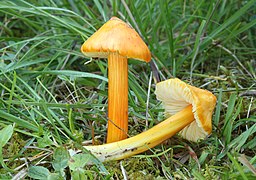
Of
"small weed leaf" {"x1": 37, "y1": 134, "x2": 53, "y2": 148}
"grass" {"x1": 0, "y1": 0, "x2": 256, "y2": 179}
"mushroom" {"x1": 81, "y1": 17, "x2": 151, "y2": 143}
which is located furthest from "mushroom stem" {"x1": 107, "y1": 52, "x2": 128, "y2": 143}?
"small weed leaf" {"x1": 37, "y1": 134, "x2": 53, "y2": 148}

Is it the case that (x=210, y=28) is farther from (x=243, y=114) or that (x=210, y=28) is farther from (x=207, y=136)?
(x=207, y=136)

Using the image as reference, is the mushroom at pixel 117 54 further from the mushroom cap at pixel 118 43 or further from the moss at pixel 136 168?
the moss at pixel 136 168

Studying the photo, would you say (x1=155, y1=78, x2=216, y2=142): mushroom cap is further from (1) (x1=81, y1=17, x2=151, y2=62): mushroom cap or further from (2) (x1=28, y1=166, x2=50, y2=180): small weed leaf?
(2) (x1=28, y1=166, x2=50, y2=180): small weed leaf

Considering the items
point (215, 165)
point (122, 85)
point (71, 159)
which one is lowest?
point (215, 165)

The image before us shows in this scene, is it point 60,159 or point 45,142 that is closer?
point 60,159

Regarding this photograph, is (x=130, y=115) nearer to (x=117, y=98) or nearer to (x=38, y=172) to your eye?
(x=117, y=98)

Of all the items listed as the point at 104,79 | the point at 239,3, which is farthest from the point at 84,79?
the point at 239,3

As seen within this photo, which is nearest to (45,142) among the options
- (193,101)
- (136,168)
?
(136,168)
